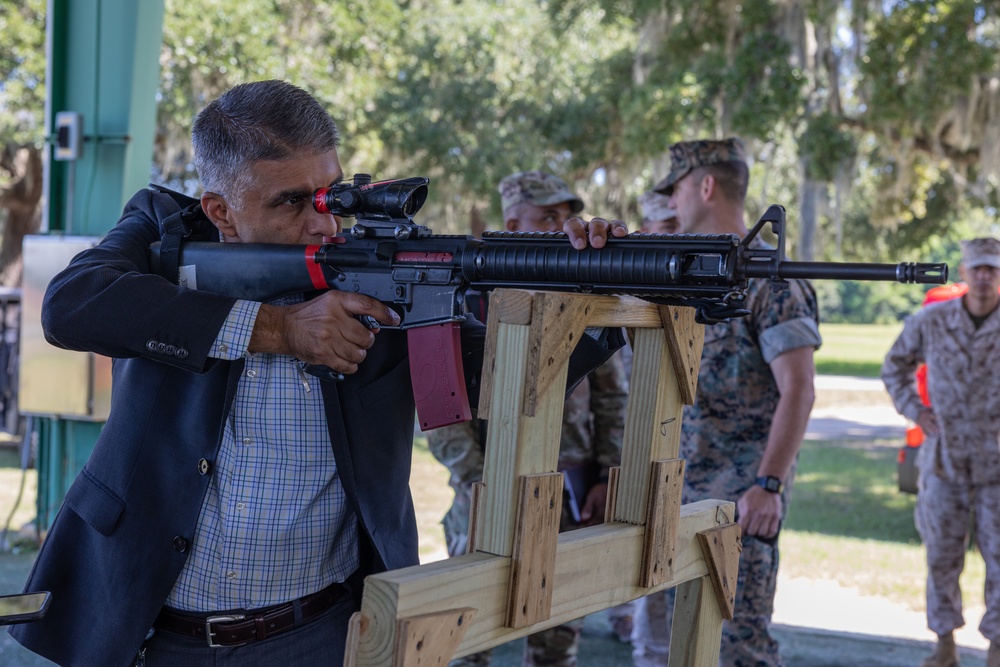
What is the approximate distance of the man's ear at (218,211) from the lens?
2.19 metres

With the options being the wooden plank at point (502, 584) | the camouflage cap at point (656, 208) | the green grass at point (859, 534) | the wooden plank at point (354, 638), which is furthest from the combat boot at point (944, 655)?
the wooden plank at point (354, 638)

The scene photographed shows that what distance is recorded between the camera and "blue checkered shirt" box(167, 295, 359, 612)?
200 centimetres

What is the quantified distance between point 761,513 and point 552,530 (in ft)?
7.02

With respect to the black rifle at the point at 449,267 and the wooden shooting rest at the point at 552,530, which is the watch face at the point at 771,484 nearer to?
the wooden shooting rest at the point at 552,530

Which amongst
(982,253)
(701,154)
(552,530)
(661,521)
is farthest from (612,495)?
(982,253)

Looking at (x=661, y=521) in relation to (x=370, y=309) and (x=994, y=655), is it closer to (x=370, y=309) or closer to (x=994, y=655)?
(x=370, y=309)

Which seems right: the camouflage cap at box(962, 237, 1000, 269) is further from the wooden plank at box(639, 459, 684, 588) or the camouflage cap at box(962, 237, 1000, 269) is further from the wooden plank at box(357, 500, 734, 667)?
the wooden plank at box(639, 459, 684, 588)

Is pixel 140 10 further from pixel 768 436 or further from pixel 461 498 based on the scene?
pixel 768 436

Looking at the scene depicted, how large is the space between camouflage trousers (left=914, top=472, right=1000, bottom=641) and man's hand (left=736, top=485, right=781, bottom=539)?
2.37 m

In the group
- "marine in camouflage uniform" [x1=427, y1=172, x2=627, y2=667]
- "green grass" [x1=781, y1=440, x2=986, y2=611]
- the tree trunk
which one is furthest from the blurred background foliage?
"marine in camouflage uniform" [x1=427, y1=172, x2=627, y2=667]

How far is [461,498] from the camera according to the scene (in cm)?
445

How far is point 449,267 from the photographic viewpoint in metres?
1.96

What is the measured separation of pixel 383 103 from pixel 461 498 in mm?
12210

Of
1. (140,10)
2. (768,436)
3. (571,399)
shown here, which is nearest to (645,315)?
(768,436)
